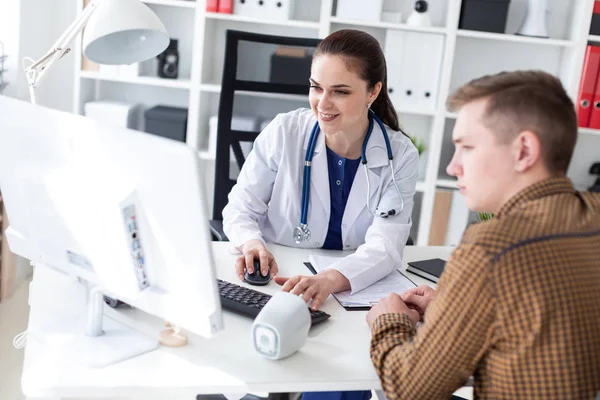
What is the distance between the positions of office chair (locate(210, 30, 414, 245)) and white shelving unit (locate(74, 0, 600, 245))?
3.05ft

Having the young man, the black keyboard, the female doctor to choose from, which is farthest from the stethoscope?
the young man

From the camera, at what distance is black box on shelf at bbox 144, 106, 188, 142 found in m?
3.43

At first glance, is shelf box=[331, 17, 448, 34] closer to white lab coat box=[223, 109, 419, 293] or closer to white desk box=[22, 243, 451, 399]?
white lab coat box=[223, 109, 419, 293]

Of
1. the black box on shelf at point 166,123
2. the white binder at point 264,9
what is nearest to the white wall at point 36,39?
the black box on shelf at point 166,123

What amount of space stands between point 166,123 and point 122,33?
72.2 inches

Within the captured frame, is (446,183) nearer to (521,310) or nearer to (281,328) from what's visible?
(281,328)

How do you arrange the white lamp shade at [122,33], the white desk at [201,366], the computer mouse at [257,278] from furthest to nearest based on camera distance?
the computer mouse at [257,278] < the white lamp shade at [122,33] < the white desk at [201,366]

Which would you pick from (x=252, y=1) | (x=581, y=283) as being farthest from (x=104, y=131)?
(x=252, y=1)

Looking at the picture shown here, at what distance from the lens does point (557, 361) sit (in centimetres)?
101

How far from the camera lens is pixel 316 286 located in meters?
1.52

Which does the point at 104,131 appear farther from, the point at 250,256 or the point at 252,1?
the point at 252,1

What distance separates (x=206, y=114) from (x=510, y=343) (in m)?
2.79

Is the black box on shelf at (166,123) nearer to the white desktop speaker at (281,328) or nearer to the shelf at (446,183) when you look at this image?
the shelf at (446,183)

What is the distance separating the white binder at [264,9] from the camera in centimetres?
330
